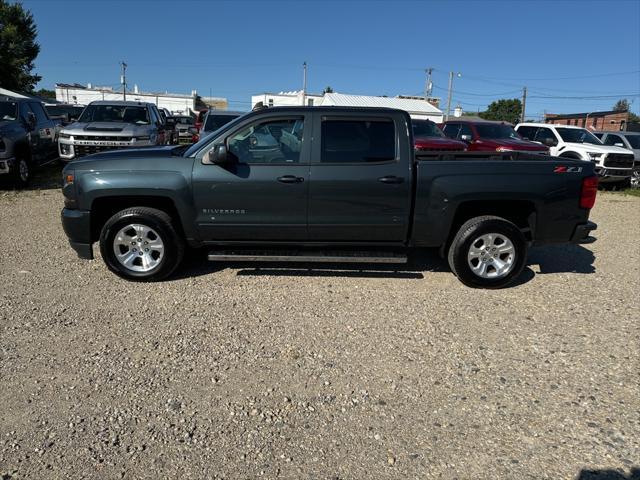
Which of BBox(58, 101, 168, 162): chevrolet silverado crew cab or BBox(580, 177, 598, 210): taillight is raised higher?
BBox(58, 101, 168, 162): chevrolet silverado crew cab

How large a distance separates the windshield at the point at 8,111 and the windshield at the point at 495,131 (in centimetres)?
1195

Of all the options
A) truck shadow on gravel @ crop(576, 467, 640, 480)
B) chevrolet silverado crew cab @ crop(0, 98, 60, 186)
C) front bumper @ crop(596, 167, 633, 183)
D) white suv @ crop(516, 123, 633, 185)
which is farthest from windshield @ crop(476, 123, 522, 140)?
truck shadow on gravel @ crop(576, 467, 640, 480)

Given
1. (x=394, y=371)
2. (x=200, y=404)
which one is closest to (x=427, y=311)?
(x=394, y=371)

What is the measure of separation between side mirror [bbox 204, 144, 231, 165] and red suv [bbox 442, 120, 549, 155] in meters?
9.42

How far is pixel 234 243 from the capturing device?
4957 millimetres

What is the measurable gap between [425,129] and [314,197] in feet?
29.2

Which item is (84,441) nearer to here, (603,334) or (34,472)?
(34,472)

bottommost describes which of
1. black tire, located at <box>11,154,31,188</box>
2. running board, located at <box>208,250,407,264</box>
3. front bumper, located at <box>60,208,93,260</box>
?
running board, located at <box>208,250,407,264</box>

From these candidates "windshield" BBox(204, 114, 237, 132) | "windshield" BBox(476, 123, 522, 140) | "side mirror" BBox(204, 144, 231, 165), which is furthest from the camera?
"windshield" BBox(476, 123, 522, 140)

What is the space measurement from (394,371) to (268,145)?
2.64 meters

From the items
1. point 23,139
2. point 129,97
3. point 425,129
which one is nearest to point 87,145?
point 23,139

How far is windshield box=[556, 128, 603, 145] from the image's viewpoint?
1479 centimetres

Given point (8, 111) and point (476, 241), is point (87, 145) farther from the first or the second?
point (476, 241)

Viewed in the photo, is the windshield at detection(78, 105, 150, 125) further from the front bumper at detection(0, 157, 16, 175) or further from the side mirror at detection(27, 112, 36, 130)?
the front bumper at detection(0, 157, 16, 175)
